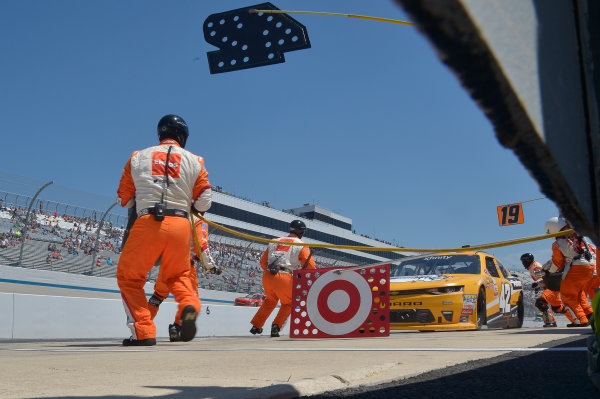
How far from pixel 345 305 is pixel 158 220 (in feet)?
7.48

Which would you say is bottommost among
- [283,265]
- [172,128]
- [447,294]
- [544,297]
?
[544,297]

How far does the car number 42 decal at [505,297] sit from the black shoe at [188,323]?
7.29 meters

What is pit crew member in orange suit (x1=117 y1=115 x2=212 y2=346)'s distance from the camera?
A: 4492mm

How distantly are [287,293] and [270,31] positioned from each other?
4582mm

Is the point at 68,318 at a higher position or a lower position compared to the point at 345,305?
lower

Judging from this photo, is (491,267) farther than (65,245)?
No

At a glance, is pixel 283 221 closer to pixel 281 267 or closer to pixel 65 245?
pixel 65 245

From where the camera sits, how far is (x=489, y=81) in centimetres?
99

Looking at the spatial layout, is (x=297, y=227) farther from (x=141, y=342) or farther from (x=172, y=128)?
(x=141, y=342)

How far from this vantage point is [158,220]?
4488 mm

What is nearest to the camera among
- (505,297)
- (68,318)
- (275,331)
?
(275,331)

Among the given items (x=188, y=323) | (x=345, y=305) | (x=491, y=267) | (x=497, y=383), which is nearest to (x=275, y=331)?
(x=345, y=305)

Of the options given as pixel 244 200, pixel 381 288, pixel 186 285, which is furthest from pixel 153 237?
pixel 244 200

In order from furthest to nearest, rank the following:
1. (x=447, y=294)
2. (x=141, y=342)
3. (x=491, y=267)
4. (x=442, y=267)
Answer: (x=491, y=267) → (x=442, y=267) → (x=447, y=294) → (x=141, y=342)
